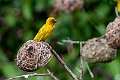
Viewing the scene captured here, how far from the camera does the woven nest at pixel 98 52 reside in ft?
7.11

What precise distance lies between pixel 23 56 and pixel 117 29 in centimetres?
52

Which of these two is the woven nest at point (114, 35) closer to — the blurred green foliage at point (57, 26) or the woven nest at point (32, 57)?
the woven nest at point (32, 57)

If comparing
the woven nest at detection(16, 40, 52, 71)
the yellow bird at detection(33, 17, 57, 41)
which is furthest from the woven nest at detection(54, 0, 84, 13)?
the woven nest at detection(16, 40, 52, 71)

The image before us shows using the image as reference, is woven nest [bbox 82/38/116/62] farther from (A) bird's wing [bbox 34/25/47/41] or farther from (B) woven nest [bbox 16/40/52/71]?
(B) woven nest [bbox 16/40/52/71]

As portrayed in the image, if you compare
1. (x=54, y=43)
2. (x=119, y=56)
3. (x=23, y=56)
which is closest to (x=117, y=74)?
(x=119, y=56)

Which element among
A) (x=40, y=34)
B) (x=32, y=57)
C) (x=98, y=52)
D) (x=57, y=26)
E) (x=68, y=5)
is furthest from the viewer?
(x=57, y=26)

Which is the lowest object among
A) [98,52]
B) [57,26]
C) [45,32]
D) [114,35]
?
[57,26]

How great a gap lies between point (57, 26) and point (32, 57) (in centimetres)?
162

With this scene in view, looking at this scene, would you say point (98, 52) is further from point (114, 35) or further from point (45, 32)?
point (45, 32)

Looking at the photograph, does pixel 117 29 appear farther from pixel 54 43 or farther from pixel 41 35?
pixel 54 43

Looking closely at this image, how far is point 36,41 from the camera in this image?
1.76 metres

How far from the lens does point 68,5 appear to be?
2.88 meters

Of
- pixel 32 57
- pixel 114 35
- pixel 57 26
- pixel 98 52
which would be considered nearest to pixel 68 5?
pixel 57 26

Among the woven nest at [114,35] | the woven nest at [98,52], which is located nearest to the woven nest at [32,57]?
the woven nest at [114,35]
